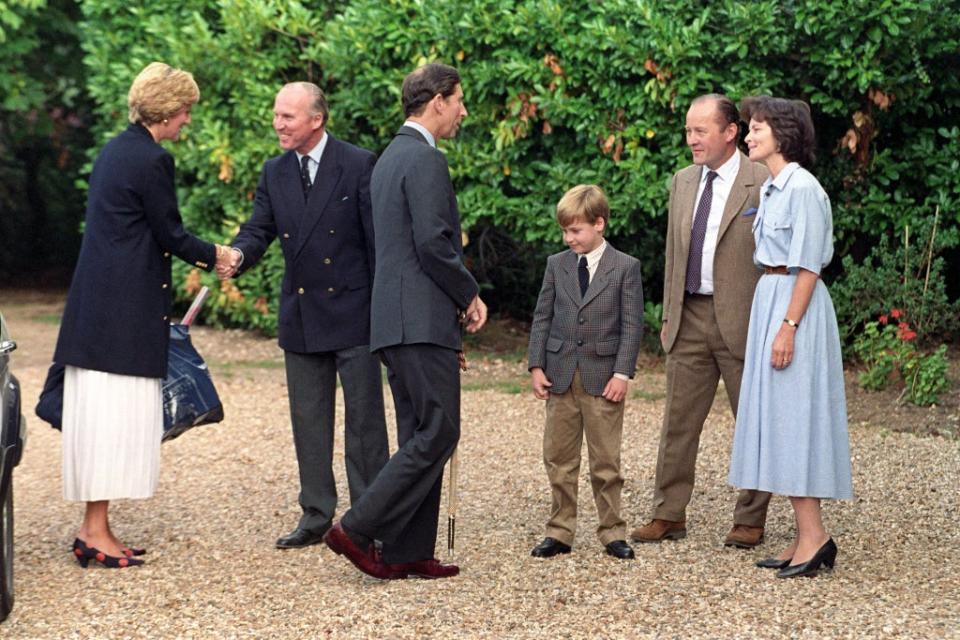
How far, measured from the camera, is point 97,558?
5438mm

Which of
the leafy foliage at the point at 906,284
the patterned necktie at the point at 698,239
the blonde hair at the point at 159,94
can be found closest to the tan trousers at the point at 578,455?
the patterned necktie at the point at 698,239

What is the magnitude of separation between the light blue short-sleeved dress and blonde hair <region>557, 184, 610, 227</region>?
64 cm

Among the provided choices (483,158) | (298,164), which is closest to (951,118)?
(483,158)

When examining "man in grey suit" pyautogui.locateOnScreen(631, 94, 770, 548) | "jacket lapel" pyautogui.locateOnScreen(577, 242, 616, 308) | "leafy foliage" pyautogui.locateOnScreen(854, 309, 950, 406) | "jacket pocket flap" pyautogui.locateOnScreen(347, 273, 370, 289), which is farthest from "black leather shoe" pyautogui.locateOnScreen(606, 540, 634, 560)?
"leafy foliage" pyautogui.locateOnScreen(854, 309, 950, 406)

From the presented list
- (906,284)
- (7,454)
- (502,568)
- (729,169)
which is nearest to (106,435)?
(7,454)

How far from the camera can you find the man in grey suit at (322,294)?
18.6ft

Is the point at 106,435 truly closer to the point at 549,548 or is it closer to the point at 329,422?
the point at 329,422

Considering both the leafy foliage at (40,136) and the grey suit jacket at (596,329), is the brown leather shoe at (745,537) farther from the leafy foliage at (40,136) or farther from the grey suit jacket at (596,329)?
the leafy foliage at (40,136)

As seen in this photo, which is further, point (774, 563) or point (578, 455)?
point (578, 455)

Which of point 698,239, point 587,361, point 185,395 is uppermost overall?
point 698,239

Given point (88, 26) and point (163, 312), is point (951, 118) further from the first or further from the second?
point (88, 26)

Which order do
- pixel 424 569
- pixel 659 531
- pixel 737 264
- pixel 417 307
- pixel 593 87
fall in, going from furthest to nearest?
1. pixel 593 87
2. pixel 659 531
3. pixel 737 264
4. pixel 424 569
5. pixel 417 307

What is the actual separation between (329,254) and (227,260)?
0.43 metres

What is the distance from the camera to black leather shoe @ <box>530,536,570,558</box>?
17.8ft
